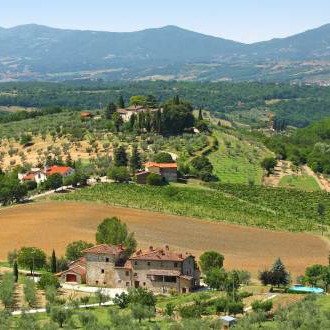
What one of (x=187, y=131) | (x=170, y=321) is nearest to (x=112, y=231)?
(x=170, y=321)

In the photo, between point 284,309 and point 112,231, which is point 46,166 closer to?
point 112,231

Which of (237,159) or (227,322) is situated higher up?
(227,322)

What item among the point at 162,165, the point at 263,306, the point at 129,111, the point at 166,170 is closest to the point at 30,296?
the point at 263,306

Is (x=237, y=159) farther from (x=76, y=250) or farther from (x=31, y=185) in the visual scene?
(x=76, y=250)

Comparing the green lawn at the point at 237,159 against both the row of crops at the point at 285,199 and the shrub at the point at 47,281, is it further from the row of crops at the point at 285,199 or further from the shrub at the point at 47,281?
the shrub at the point at 47,281

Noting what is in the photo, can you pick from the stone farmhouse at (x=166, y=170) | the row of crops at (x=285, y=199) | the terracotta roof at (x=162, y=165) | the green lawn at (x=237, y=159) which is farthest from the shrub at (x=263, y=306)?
the green lawn at (x=237, y=159)

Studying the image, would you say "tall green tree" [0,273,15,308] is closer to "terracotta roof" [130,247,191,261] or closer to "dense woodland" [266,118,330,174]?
"terracotta roof" [130,247,191,261]
